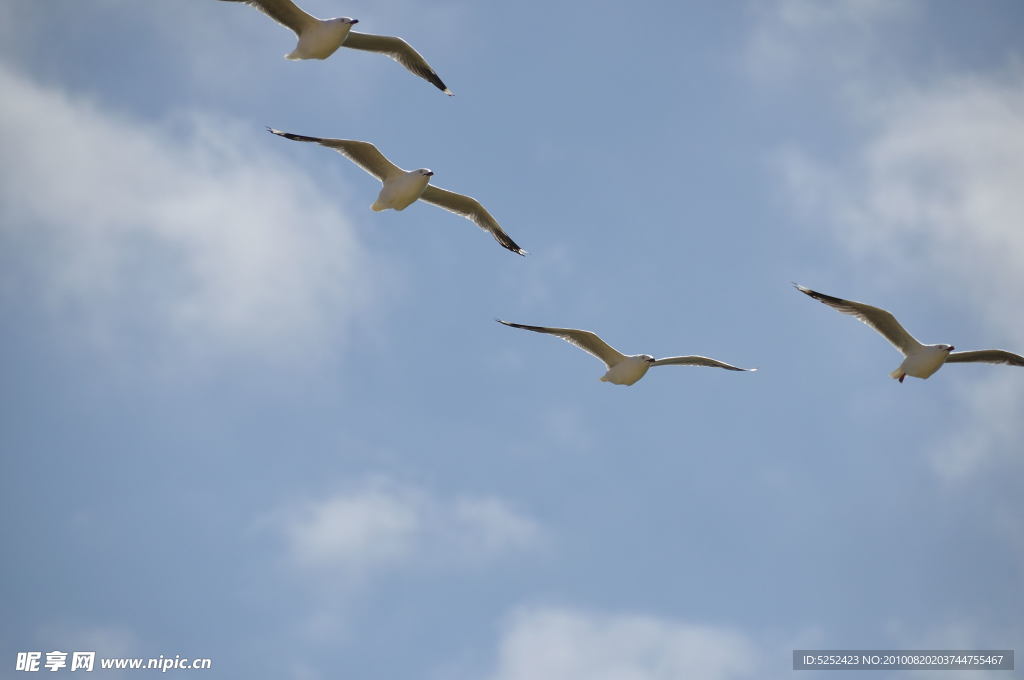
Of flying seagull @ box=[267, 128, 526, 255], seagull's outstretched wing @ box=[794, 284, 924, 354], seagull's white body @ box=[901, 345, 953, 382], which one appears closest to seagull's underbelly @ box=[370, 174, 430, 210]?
flying seagull @ box=[267, 128, 526, 255]

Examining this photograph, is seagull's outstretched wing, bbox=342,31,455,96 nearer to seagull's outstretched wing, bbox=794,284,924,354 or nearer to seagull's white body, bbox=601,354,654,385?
seagull's white body, bbox=601,354,654,385

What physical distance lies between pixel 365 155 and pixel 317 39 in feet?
7.45

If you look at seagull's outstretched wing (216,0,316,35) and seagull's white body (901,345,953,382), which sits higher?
seagull's outstretched wing (216,0,316,35)

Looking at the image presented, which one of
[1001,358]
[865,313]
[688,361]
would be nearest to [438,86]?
[688,361]

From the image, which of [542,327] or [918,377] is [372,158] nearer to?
[542,327]

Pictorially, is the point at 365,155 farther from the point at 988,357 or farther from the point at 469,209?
the point at 988,357

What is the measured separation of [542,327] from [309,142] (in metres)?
5.12

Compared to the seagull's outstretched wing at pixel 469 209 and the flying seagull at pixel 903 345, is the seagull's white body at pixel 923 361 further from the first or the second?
the seagull's outstretched wing at pixel 469 209

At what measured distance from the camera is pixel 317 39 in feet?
73.1

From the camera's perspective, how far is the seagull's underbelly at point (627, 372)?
2403cm

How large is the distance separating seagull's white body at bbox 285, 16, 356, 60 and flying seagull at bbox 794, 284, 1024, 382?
907 cm

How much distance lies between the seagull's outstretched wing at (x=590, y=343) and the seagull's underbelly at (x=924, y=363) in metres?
4.96

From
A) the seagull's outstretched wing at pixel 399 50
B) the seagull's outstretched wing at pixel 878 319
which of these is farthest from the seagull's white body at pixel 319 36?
the seagull's outstretched wing at pixel 878 319

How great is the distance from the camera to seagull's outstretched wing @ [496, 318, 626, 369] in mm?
23969
